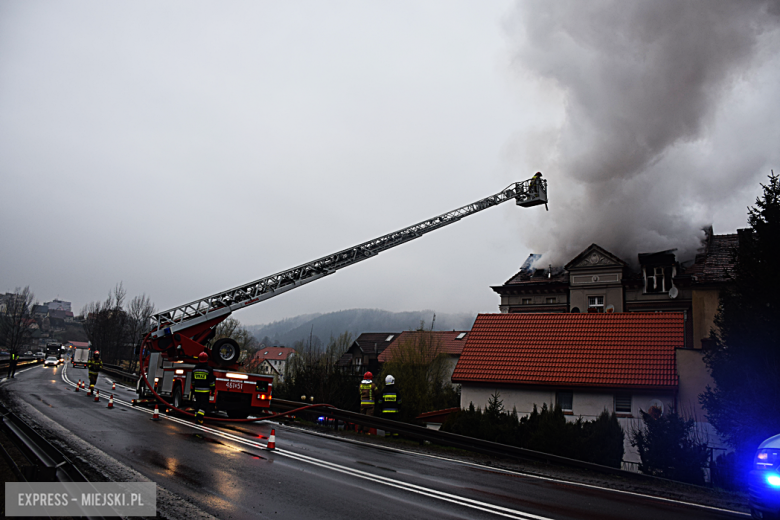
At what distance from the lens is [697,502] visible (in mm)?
8484

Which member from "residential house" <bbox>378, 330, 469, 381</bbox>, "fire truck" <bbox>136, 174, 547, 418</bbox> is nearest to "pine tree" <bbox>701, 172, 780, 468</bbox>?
"fire truck" <bbox>136, 174, 547, 418</bbox>

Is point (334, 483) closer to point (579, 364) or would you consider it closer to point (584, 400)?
point (584, 400)

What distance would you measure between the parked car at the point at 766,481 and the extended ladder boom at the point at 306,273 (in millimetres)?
15024

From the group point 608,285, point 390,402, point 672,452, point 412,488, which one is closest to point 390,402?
point 390,402

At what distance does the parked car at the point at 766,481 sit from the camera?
233 inches

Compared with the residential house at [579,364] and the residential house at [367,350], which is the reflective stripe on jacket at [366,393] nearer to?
the residential house at [579,364]

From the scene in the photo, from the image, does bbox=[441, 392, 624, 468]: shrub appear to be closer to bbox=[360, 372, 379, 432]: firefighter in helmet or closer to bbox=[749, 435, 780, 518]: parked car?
bbox=[360, 372, 379, 432]: firefighter in helmet

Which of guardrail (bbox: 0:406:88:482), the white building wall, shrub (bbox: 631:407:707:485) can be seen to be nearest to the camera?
guardrail (bbox: 0:406:88:482)

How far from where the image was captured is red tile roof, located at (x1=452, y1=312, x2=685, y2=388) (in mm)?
18906

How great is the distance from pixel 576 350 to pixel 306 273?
36.3 ft

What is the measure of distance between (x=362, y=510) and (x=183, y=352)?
1230 centimetres

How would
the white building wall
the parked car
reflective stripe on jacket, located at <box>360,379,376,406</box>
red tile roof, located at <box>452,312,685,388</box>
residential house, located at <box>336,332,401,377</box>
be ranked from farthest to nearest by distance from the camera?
residential house, located at <box>336,332,401,377</box> < red tile roof, located at <box>452,312,685,388</box> < the white building wall < reflective stripe on jacket, located at <box>360,379,376,406</box> < the parked car

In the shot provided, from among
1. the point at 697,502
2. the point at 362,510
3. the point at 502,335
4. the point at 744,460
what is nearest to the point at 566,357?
the point at 502,335

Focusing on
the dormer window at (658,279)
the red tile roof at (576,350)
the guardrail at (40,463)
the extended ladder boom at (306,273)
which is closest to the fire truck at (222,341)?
the extended ladder boom at (306,273)
